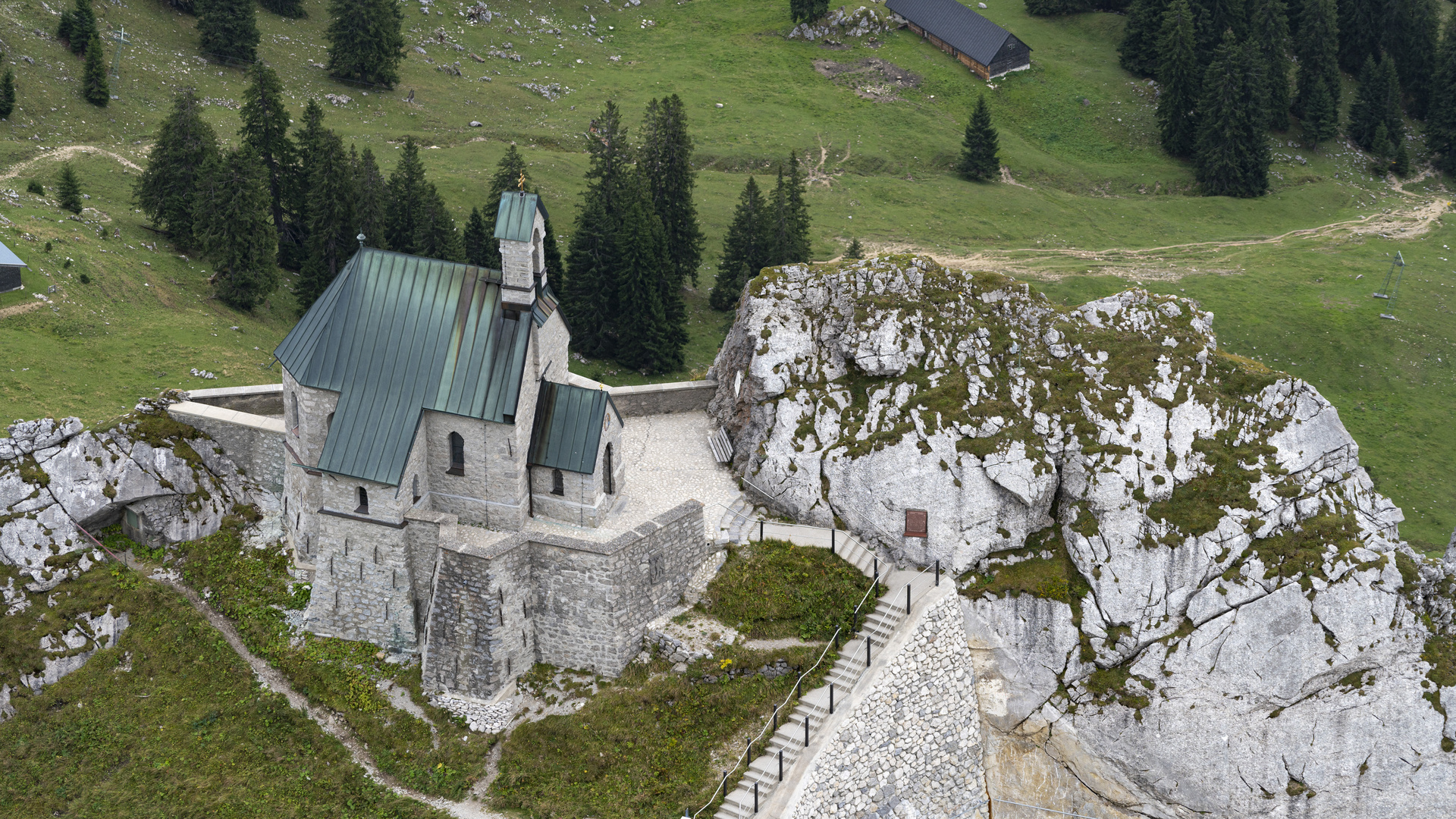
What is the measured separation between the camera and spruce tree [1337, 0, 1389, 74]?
10050 centimetres

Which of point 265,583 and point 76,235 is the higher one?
point 76,235

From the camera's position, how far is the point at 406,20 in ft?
327

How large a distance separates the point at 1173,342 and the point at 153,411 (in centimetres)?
3685

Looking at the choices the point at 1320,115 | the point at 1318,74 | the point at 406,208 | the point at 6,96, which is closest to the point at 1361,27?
the point at 1318,74

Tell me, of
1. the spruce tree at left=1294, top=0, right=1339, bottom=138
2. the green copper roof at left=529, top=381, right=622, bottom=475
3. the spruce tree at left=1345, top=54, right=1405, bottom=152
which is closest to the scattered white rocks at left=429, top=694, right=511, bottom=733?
the green copper roof at left=529, top=381, right=622, bottom=475

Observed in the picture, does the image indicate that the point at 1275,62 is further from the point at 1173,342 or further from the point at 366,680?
the point at 366,680

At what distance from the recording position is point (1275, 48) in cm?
9425

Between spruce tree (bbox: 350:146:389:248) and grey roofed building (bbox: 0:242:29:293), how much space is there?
15.5 m

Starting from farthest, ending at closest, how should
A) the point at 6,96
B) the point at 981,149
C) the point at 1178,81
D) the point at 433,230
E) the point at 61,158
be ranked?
1. the point at 1178,81
2. the point at 981,149
3. the point at 6,96
4. the point at 61,158
5. the point at 433,230

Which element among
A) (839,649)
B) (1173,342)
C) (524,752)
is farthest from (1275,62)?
(524,752)

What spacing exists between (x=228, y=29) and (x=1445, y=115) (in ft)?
283

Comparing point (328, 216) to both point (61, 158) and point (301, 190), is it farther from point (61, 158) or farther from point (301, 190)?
point (61, 158)

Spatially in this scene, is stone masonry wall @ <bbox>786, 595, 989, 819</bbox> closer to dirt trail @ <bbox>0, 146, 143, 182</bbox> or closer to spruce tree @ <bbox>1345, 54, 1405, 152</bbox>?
dirt trail @ <bbox>0, 146, 143, 182</bbox>

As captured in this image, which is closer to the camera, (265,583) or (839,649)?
(839,649)
